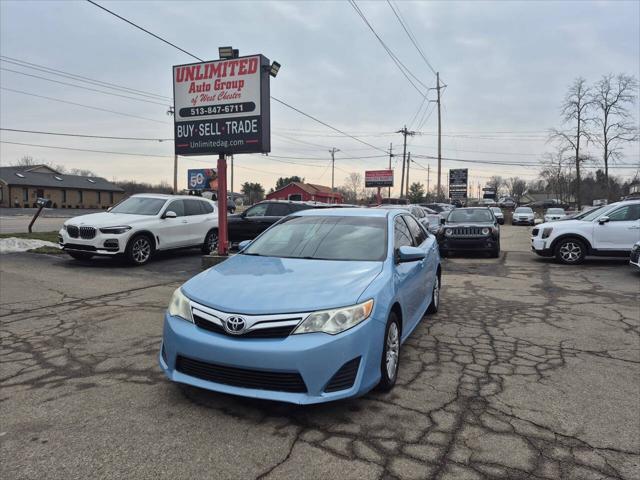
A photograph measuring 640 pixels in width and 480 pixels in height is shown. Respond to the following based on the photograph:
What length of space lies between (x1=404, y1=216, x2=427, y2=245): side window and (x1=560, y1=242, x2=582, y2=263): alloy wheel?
6893mm

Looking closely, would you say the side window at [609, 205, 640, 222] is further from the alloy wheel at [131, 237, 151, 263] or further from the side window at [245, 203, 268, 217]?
the alloy wheel at [131, 237, 151, 263]

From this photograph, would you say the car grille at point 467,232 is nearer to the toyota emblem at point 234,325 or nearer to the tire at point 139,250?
the tire at point 139,250

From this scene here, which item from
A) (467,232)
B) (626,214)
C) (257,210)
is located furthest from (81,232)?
(626,214)

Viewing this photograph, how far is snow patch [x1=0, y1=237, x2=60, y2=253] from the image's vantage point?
38.6ft

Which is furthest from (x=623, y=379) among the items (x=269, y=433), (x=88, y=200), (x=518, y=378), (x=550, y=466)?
(x=88, y=200)

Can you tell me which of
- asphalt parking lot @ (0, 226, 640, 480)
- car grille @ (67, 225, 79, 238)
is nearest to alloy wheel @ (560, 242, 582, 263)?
asphalt parking lot @ (0, 226, 640, 480)

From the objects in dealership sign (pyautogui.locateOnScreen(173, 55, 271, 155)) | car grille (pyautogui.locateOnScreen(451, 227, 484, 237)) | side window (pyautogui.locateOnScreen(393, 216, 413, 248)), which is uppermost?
dealership sign (pyautogui.locateOnScreen(173, 55, 271, 155))

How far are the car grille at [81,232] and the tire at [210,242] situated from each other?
3100 millimetres

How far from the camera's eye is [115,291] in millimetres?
7645

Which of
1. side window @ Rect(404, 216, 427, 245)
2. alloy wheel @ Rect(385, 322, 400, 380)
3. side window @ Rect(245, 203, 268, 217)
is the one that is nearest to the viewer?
alloy wheel @ Rect(385, 322, 400, 380)

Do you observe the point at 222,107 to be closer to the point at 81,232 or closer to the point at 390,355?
the point at 81,232

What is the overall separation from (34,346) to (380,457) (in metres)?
3.92

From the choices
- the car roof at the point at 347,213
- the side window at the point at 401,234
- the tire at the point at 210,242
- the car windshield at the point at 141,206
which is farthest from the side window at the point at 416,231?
the tire at the point at 210,242

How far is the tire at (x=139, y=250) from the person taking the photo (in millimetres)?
10164
